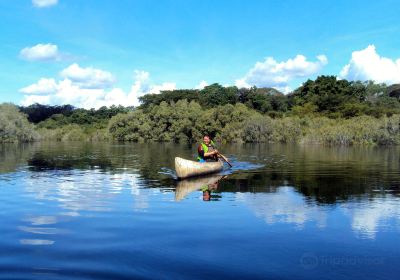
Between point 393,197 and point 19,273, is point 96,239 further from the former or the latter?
point 393,197

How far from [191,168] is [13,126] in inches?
2250

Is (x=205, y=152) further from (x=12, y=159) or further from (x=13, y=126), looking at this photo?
(x=13, y=126)

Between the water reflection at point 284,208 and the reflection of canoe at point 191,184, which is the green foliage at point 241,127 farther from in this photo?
the water reflection at point 284,208

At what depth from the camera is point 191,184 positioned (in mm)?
17391

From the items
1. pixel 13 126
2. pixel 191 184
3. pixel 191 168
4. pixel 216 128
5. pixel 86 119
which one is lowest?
pixel 191 184

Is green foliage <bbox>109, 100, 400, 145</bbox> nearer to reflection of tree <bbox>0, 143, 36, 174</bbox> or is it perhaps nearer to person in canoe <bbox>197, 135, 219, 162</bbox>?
reflection of tree <bbox>0, 143, 36, 174</bbox>

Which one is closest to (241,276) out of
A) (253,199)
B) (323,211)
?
(323,211)

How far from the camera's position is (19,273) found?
646 cm

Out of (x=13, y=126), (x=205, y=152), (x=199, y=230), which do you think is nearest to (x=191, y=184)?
(x=205, y=152)

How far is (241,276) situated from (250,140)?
7004cm

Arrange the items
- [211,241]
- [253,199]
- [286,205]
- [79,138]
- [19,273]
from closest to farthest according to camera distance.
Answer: [19,273] < [211,241] < [286,205] < [253,199] < [79,138]

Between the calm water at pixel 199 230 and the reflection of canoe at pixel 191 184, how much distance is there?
0.08m

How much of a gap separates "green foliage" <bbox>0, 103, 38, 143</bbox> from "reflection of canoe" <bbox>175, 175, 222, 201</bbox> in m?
55.6

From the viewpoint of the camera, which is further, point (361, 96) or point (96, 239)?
point (361, 96)
